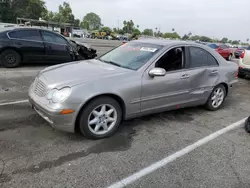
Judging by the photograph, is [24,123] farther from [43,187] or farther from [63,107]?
[43,187]

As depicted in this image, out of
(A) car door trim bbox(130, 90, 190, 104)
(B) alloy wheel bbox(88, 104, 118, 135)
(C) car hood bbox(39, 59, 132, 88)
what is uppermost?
(C) car hood bbox(39, 59, 132, 88)

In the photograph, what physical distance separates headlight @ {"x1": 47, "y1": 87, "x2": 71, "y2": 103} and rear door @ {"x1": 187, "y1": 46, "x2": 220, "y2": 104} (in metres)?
2.40

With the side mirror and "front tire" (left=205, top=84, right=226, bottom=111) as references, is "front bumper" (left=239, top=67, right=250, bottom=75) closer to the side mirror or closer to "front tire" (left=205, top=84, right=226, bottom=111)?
"front tire" (left=205, top=84, right=226, bottom=111)

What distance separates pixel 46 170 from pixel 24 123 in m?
1.40

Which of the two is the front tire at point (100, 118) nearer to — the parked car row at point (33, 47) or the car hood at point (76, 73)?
the car hood at point (76, 73)

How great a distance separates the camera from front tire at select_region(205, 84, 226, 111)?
15.8 feet

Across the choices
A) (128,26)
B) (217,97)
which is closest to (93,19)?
(128,26)

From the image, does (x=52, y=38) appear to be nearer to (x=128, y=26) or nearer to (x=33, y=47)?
(x=33, y=47)

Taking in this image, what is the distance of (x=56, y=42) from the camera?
8625mm

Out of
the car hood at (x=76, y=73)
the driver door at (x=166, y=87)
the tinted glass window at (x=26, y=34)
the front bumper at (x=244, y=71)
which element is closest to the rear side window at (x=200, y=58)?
the driver door at (x=166, y=87)

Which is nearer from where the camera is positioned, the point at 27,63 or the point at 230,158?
the point at 230,158

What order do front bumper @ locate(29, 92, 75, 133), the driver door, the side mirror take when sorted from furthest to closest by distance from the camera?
the driver door < the side mirror < front bumper @ locate(29, 92, 75, 133)

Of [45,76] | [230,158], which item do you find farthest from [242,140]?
[45,76]

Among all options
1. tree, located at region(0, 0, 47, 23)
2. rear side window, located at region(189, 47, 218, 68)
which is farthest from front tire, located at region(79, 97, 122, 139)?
tree, located at region(0, 0, 47, 23)
